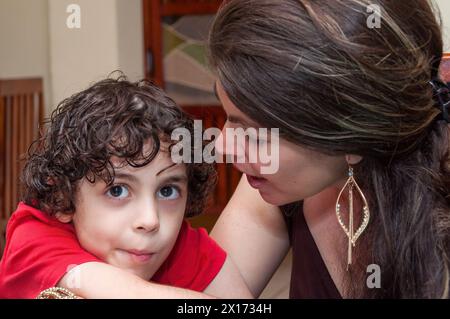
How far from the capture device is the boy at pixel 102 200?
3.24ft

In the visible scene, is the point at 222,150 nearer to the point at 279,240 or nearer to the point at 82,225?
the point at 82,225

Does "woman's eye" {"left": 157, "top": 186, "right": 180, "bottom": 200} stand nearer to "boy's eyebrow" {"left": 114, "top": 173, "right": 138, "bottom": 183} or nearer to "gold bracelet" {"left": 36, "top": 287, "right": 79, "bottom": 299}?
"boy's eyebrow" {"left": 114, "top": 173, "right": 138, "bottom": 183}

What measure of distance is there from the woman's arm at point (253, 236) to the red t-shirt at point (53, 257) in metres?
0.12

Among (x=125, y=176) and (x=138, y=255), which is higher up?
(x=125, y=176)

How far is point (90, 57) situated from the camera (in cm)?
342

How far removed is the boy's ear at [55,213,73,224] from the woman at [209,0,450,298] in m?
0.27

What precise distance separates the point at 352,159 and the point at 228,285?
0.31 meters

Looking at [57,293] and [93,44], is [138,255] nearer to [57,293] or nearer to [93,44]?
[57,293]

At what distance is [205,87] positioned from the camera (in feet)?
13.4

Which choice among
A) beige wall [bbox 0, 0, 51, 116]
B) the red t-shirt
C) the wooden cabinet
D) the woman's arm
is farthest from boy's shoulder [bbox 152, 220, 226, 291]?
beige wall [bbox 0, 0, 51, 116]

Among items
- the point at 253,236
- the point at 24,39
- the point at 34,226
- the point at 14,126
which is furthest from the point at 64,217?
the point at 24,39

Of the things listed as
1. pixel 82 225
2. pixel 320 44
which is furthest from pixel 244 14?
pixel 82 225

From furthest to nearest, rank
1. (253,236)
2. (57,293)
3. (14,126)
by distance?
(14,126) → (253,236) → (57,293)
